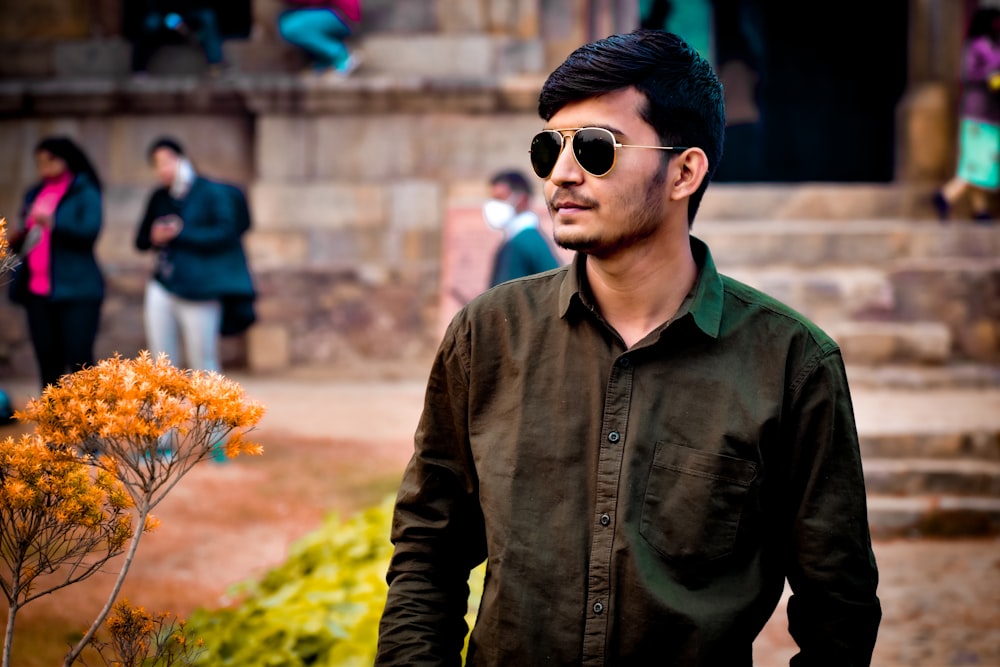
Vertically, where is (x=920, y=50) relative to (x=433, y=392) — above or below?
above

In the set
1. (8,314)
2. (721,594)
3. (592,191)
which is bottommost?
(8,314)

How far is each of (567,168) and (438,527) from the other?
686mm

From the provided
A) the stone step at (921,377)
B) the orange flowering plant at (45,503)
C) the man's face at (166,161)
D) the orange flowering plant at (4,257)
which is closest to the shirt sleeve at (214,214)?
the man's face at (166,161)

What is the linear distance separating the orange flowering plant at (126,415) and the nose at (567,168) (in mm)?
694

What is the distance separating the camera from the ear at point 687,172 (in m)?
2.06

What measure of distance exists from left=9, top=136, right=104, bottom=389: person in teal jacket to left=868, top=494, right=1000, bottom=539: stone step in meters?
4.82

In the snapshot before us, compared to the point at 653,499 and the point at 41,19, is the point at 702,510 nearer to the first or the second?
the point at 653,499

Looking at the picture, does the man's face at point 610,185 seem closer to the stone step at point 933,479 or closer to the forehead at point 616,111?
the forehead at point 616,111

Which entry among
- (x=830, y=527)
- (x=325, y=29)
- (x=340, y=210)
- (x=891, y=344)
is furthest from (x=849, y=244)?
(x=830, y=527)

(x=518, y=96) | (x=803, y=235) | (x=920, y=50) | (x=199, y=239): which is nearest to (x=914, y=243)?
(x=803, y=235)

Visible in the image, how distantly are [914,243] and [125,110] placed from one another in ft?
24.6

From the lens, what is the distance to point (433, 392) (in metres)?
2.07

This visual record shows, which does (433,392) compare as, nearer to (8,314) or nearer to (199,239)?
(199,239)

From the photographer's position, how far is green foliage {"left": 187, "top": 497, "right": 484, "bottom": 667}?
Answer: 3.28 m
